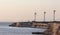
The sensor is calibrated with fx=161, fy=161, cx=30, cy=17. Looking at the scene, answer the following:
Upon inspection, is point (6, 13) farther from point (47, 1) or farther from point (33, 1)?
point (47, 1)

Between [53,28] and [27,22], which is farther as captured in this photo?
[27,22]

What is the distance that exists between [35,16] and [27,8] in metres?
0.23

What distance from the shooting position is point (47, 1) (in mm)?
3246

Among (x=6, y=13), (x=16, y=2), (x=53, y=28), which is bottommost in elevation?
(x=53, y=28)

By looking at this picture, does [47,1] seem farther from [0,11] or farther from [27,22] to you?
[0,11]

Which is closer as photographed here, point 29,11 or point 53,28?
point 53,28

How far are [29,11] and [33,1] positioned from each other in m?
0.22

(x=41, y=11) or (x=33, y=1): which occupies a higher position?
(x=33, y=1)

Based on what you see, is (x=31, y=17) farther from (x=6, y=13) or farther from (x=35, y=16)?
(x=6, y=13)

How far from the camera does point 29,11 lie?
3291 millimetres

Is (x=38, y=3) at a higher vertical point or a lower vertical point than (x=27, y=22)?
higher

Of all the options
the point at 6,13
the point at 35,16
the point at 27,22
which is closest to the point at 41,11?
the point at 35,16

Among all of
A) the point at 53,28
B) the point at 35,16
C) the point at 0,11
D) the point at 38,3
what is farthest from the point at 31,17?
the point at 53,28

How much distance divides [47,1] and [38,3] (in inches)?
7.3
